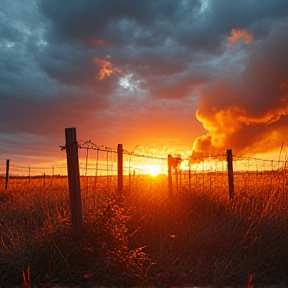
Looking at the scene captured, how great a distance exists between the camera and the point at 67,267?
485 cm

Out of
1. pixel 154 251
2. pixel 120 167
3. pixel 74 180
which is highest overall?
pixel 120 167

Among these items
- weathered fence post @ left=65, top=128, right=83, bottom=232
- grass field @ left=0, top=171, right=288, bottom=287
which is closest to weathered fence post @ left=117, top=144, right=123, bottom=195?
grass field @ left=0, top=171, right=288, bottom=287

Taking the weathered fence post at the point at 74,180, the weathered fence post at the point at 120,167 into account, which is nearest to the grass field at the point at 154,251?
the weathered fence post at the point at 74,180

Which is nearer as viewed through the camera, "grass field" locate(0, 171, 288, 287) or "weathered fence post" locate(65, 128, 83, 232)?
"grass field" locate(0, 171, 288, 287)

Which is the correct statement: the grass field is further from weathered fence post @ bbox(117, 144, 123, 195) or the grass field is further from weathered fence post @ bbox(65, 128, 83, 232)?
weathered fence post @ bbox(117, 144, 123, 195)

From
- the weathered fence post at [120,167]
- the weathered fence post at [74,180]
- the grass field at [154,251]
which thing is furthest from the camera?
the weathered fence post at [120,167]

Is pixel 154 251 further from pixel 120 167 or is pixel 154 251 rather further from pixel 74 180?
pixel 120 167

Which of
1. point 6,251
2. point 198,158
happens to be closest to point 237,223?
point 6,251

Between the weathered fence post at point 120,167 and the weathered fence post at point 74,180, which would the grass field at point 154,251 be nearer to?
the weathered fence post at point 74,180

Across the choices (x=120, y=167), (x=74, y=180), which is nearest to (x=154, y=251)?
(x=74, y=180)

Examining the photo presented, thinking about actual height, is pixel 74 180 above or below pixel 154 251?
A: above

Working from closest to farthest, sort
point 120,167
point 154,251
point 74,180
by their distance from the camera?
point 154,251, point 74,180, point 120,167

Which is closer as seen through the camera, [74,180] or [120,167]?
[74,180]

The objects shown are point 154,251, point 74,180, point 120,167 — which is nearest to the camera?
point 154,251
